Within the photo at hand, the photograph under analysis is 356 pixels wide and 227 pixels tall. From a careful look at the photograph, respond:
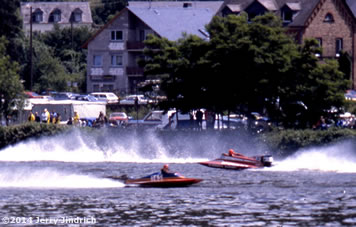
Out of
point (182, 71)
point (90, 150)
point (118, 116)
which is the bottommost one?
point (90, 150)

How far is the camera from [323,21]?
7444cm

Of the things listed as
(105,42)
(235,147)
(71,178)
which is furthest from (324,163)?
(105,42)

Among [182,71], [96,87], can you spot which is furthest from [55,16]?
[182,71]

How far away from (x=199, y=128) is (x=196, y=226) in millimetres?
24373

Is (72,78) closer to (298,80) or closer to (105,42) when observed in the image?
(105,42)

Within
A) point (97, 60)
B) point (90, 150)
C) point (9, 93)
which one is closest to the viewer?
point (90, 150)

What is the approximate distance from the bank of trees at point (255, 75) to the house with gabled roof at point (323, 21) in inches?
1044

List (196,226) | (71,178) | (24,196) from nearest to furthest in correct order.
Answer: (196,226)
(24,196)
(71,178)

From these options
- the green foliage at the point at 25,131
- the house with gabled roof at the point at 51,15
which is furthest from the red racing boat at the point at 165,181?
the house with gabled roof at the point at 51,15

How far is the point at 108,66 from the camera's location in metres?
89.7

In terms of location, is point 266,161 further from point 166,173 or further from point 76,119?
point 76,119

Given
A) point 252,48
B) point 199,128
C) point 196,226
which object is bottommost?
point 196,226

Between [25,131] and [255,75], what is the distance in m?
14.2

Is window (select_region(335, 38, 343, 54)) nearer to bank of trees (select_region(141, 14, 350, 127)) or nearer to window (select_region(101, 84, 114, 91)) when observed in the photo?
window (select_region(101, 84, 114, 91))
